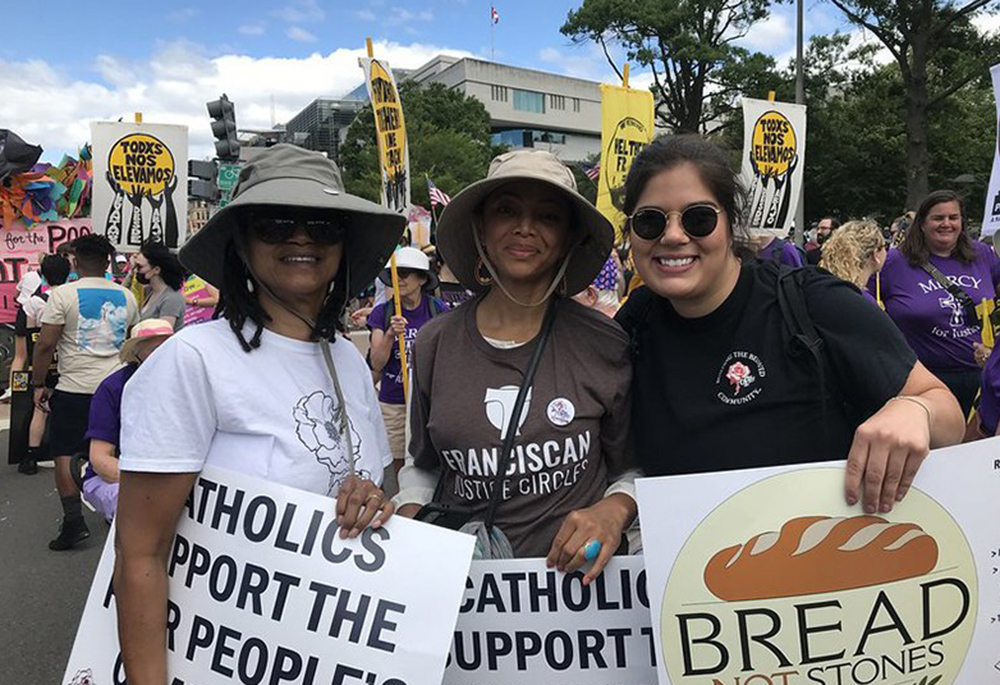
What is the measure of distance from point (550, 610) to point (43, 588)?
12.9 ft

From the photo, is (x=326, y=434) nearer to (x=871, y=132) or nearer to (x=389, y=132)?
(x=389, y=132)

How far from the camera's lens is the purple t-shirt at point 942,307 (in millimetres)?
4512

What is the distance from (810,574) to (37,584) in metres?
4.57

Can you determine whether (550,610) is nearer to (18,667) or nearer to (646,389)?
(646,389)

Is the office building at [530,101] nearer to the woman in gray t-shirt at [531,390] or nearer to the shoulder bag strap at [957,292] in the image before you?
the shoulder bag strap at [957,292]

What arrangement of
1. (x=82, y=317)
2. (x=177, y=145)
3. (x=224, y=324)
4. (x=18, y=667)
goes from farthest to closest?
(x=177, y=145) → (x=82, y=317) → (x=18, y=667) → (x=224, y=324)

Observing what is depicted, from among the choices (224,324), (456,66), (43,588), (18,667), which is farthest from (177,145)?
(456,66)

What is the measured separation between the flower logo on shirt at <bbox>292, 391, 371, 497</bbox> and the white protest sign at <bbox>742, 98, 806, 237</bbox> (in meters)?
6.82

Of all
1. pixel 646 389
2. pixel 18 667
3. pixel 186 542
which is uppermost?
pixel 646 389

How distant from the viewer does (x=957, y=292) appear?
4559mm

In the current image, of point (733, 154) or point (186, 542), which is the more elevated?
point (733, 154)

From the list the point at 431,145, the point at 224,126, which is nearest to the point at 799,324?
the point at 224,126

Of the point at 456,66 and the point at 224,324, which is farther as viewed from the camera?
the point at 456,66

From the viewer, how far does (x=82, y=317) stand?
204 inches
